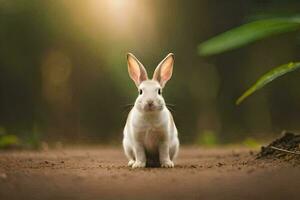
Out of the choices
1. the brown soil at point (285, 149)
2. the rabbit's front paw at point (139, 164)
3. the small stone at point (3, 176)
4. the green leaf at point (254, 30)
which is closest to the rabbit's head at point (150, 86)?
the rabbit's front paw at point (139, 164)

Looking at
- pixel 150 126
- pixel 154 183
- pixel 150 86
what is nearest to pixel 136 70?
pixel 150 86

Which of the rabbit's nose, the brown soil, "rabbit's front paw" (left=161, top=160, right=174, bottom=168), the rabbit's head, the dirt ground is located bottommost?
the dirt ground

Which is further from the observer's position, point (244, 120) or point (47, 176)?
point (244, 120)

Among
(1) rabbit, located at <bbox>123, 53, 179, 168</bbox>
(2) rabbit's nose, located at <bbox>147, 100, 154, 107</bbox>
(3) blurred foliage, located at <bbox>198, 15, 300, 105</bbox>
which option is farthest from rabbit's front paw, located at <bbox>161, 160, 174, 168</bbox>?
(3) blurred foliage, located at <bbox>198, 15, 300, 105</bbox>

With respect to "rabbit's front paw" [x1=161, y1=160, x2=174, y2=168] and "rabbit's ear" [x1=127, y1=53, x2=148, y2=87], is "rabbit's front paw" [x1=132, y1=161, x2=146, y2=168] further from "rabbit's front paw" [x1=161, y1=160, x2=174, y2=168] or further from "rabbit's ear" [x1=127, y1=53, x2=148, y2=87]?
"rabbit's ear" [x1=127, y1=53, x2=148, y2=87]

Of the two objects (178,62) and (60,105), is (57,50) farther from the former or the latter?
(178,62)

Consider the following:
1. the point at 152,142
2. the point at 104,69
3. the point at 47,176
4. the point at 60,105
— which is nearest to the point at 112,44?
the point at 104,69

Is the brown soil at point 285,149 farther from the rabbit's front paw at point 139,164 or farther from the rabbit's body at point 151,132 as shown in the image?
the rabbit's front paw at point 139,164

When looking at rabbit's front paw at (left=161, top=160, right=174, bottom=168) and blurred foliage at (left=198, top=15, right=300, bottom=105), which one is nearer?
blurred foliage at (left=198, top=15, right=300, bottom=105)

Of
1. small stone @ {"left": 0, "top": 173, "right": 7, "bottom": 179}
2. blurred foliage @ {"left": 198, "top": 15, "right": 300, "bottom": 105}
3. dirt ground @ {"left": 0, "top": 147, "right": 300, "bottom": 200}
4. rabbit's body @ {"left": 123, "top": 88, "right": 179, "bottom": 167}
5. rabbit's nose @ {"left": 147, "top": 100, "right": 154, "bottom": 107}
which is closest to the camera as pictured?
dirt ground @ {"left": 0, "top": 147, "right": 300, "bottom": 200}
